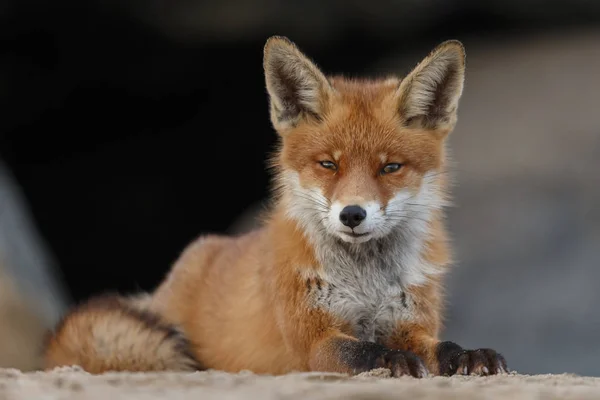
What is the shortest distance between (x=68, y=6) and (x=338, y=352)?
6.86m

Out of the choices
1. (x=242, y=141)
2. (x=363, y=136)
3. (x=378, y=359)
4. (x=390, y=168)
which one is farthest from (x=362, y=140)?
(x=242, y=141)

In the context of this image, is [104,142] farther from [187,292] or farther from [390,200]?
[390,200]

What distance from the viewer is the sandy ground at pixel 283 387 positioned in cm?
261

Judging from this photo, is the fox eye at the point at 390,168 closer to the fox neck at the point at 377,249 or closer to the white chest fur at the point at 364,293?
the fox neck at the point at 377,249

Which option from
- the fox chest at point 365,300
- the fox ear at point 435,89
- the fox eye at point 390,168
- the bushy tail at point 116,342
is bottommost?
the bushy tail at point 116,342

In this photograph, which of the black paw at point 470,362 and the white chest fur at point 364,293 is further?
the white chest fur at point 364,293

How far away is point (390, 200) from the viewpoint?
4.02 meters

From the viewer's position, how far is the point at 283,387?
279 centimetres

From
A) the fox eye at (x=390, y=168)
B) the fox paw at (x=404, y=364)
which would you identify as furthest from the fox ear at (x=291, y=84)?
the fox paw at (x=404, y=364)

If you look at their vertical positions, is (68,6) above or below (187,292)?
above

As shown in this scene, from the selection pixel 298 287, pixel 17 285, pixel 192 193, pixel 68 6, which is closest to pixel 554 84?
pixel 192 193

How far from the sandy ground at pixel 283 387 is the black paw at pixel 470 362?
0.26 m

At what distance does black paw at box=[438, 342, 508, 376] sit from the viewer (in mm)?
3646

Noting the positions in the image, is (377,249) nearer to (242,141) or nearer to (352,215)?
(352,215)
